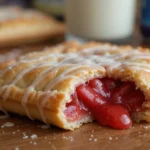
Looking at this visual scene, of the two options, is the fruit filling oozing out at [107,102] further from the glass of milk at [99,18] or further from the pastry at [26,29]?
the pastry at [26,29]

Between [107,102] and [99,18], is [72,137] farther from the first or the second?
[99,18]

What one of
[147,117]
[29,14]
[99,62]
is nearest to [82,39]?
[29,14]

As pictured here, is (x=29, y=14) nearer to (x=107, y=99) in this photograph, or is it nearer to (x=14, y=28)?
(x=14, y=28)

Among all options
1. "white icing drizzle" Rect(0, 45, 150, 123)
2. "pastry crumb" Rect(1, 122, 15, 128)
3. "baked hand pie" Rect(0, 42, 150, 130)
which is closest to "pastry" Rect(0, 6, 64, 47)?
"white icing drizzle" Rect(0, 45, 150, 123)

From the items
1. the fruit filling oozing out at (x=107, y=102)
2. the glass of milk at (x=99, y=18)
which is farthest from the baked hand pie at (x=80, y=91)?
the glass of milk at (x=99, y=18)

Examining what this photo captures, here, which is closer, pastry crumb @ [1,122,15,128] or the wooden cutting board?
the wooden cutting board

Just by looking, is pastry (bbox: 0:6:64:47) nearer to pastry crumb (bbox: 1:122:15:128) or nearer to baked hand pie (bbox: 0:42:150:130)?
baked hand pie (bbox: 0:42:150:130)
